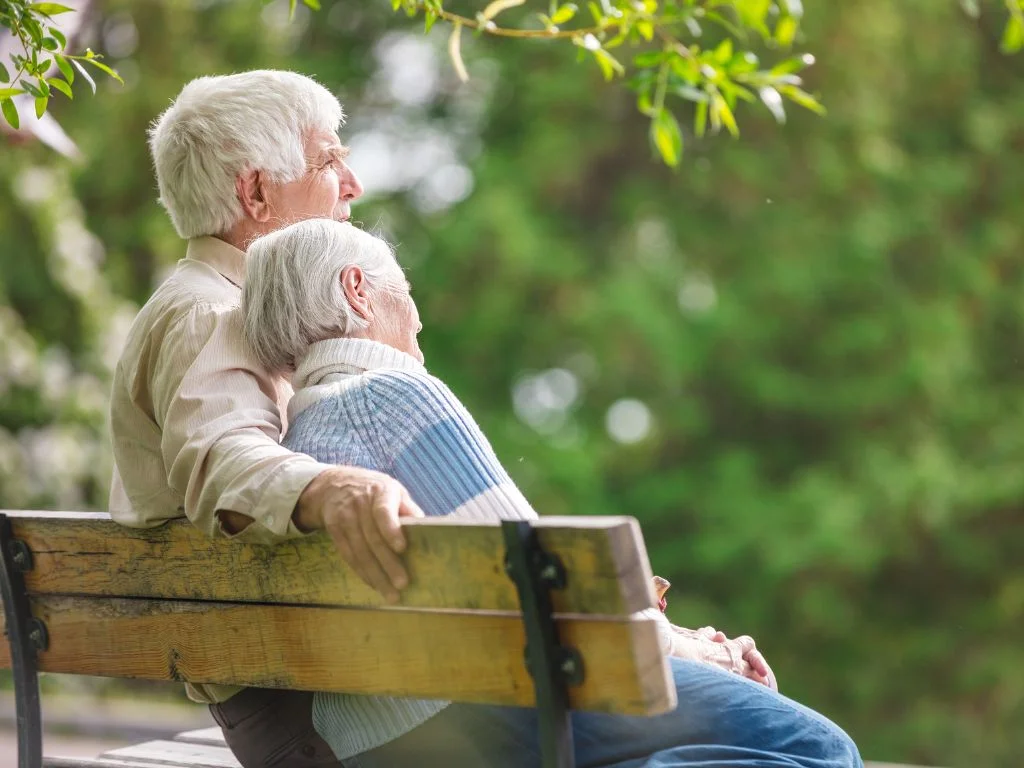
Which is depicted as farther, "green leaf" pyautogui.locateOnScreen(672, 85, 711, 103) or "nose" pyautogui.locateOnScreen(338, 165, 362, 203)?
"green leaf" pyautogui.locateOnScreen(672, 85, 711, 103)

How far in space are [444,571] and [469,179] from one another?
8021 mm

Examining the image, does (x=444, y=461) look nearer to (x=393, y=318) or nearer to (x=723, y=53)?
(x=393, y=318)

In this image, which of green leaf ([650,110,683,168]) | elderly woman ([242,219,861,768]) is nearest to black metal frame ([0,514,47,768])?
elderly woman ([242,219,861,768])

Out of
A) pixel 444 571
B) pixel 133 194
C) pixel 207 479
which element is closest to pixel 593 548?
pixel 444 571

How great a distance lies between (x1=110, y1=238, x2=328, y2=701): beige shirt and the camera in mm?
1745

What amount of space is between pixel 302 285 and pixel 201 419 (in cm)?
22

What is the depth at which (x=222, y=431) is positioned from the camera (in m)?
1.89

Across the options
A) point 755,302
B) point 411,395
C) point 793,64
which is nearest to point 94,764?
point 411,395

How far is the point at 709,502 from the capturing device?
9.02 meters

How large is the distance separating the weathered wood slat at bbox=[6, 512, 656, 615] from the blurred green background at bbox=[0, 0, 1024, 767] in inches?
265

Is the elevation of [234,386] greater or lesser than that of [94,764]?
greater

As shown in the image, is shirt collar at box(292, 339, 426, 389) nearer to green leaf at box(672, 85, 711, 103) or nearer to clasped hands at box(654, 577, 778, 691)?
clasped hands at box(654, 577, 778, 691)

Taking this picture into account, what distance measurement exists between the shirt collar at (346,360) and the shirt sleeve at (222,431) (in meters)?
0.08

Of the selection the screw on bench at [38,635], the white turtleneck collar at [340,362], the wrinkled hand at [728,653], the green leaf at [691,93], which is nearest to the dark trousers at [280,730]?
the screw on bench at [38,635]
